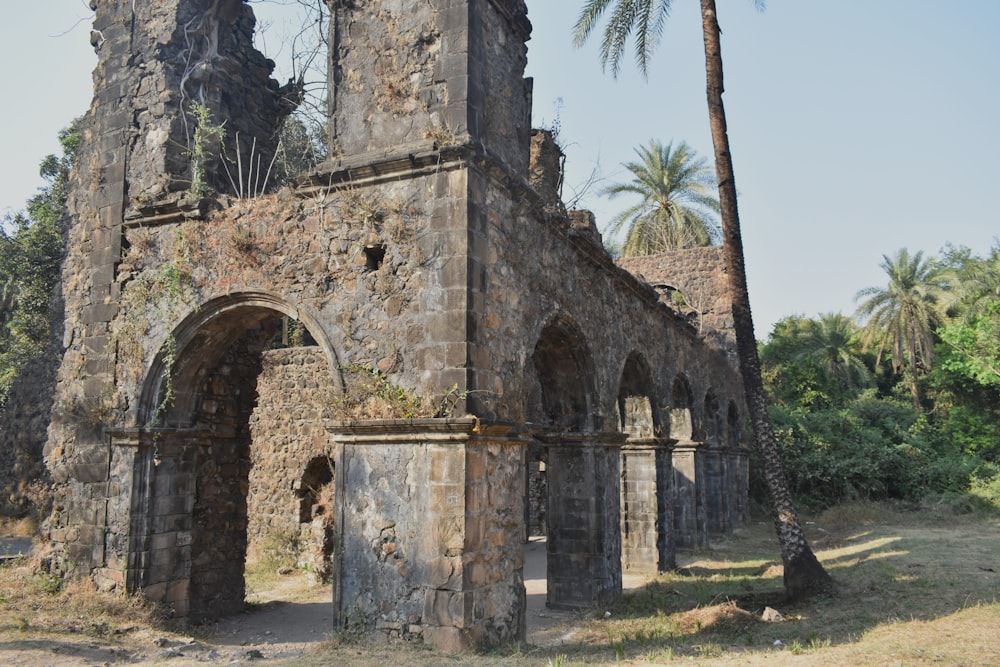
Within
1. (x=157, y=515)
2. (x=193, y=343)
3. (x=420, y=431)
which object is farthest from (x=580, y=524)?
(x=193, y=343)

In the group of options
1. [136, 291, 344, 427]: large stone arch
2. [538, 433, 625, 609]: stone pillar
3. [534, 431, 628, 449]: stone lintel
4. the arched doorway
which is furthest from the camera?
[534, 431, 628, 449]: stone lintel

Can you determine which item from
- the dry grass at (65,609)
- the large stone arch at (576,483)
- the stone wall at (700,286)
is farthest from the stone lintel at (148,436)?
the stone wall at (700,286)

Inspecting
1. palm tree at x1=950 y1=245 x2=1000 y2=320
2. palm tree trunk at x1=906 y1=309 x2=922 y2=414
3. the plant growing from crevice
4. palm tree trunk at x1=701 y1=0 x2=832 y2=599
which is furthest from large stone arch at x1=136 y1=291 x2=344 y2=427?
palm tree trunk at x1=906 y1=309 x2=922 y2=414

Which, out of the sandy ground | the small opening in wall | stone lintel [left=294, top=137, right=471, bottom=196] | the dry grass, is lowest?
the sandy ground

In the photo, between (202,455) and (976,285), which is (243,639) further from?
(976,285)

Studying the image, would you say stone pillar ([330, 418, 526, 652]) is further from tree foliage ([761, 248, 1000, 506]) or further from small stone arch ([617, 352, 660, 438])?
tree foliage ([761, 248, 1000, 506])

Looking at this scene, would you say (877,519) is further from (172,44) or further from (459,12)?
(172,44)

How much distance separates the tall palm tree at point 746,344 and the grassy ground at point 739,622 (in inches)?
20.1

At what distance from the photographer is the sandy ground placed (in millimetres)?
7008

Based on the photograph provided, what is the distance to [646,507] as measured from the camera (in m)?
14.3

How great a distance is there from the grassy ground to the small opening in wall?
3.69 m

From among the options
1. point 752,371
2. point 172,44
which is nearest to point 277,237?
point 172,44

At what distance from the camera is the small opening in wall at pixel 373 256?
7.79 meters

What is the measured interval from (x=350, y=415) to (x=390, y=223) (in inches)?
78.5
